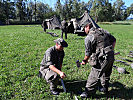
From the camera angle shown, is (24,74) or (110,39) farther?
(24,74)

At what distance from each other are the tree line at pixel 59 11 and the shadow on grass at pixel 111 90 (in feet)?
183

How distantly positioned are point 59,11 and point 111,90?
75598 millimetres

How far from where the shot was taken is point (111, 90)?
423 cm

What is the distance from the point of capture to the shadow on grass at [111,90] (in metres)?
3.91

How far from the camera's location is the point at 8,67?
18.9 feet

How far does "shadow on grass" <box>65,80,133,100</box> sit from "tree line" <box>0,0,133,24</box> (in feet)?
183

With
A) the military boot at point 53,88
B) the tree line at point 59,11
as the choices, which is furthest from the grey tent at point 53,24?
the tree line at point 59,11

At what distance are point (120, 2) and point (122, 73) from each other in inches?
3768

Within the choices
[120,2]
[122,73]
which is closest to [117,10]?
[120,2]

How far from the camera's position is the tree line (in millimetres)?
59706

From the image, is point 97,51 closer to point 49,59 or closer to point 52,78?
point 49,59

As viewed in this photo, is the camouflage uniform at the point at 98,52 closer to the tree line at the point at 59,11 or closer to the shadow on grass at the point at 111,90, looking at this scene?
the shadow on grass at the point at 111,90

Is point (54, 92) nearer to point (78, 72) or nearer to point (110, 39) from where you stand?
point (78, 72)

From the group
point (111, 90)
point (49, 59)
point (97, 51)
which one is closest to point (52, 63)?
point (49, 59)
